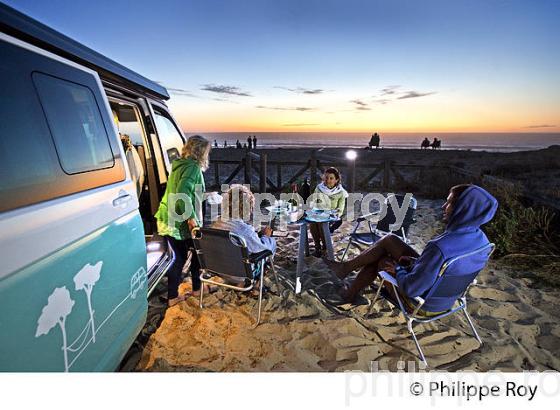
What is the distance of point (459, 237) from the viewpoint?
230cm

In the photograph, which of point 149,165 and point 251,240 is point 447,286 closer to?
point 251,240

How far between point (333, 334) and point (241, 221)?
143cm

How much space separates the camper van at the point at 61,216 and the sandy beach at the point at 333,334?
65 centimetres

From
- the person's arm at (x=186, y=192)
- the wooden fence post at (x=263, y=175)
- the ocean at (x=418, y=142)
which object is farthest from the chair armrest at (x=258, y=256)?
the ocean at (x=418, y=142)

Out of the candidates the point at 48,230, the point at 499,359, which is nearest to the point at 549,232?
the point at 499,359

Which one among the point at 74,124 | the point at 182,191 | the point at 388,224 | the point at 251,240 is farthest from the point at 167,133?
the point at 388,224

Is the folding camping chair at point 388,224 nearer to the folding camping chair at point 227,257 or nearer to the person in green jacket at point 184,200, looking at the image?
the folding camping chair at point 227,257

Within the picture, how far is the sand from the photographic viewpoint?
2.40m

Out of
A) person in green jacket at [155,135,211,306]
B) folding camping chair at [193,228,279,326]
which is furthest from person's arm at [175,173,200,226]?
folding camping chair at [193,228,279,326]

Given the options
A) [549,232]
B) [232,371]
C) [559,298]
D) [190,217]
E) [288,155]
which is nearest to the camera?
[232,371]

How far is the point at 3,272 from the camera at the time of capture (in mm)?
1021

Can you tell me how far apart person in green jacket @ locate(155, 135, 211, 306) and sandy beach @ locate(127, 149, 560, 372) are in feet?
2.12
